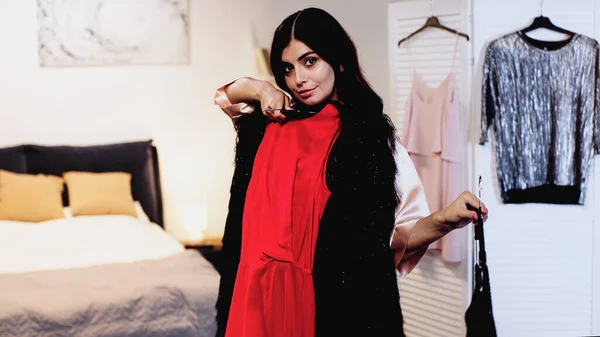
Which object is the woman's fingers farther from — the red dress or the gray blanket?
the gray blanket

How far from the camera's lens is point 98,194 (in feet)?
15.2

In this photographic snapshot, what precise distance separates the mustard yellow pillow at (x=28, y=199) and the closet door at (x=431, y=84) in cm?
204

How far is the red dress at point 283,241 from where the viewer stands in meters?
1.57

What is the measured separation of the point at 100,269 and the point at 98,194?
1.09 m

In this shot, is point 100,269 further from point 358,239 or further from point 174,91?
point 358,239

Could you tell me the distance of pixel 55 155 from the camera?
15.9 ft

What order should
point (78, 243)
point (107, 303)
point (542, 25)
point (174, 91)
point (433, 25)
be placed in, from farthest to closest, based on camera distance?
1. point (174, 91)
2. point (78, 243)
3. point (433, 25)
4. point (542, 25)
5. point (107, 303)

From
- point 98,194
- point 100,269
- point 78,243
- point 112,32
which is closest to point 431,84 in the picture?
point 100,269

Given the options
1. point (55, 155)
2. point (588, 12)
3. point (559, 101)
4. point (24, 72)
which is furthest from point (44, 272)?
point (588, 12)

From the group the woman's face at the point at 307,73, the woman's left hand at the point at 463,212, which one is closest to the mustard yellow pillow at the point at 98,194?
the woman's face at the point at 307,73

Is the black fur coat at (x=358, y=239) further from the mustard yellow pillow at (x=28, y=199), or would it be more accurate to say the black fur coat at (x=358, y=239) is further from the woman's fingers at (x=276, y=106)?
the mustard yellow pillow at (x=28, y=199)

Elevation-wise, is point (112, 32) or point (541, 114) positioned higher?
point (112, 32)

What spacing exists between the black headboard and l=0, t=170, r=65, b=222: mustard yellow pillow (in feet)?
0.54

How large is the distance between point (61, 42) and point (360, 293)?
394 cm
